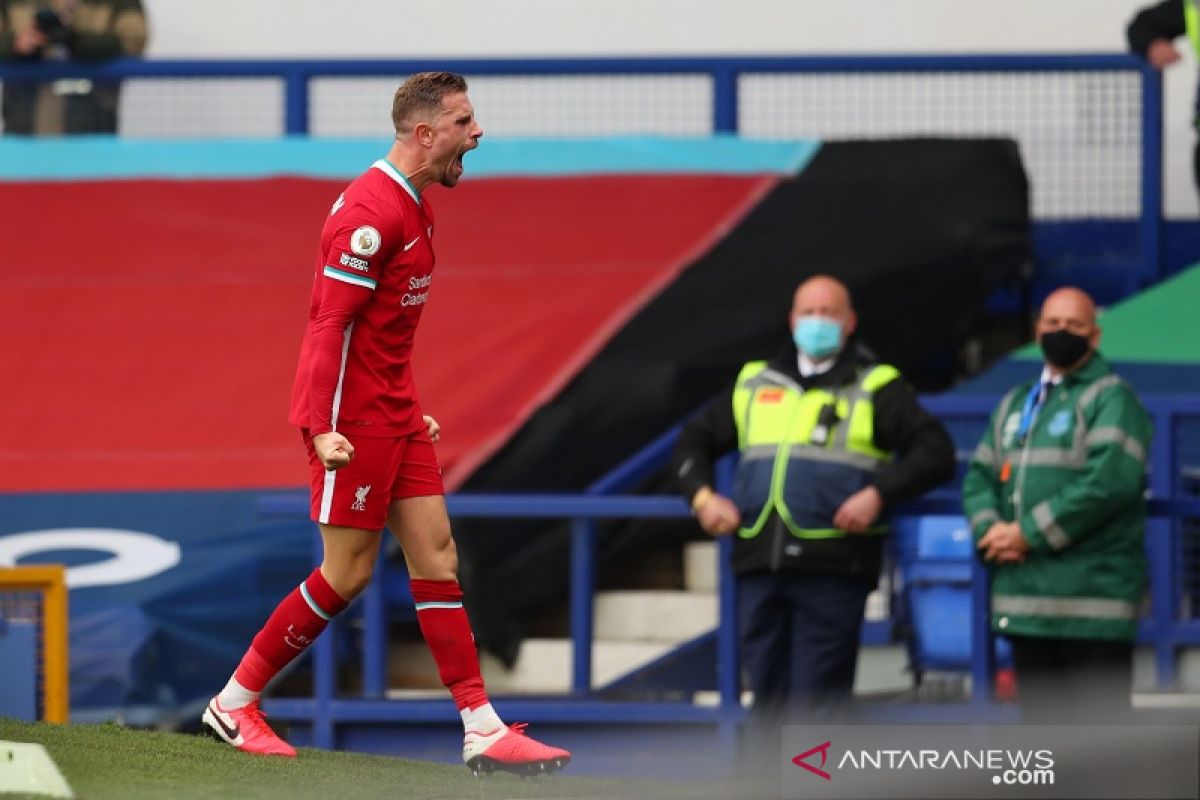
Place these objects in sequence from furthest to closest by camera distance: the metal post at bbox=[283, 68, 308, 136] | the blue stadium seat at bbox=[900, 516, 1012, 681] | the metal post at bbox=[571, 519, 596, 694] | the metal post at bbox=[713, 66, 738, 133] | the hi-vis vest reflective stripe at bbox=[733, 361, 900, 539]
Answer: the metal post at bbox=[283, 68, 308, 136], the metal post at bbox=[713, 66, 738, 133], the metal post at bbox=[571, 519, 596, 694], the blue stadium seat at bbox=[900, 516, 1012, 681], the hi-vis vest reflective stripe at bbox=[733, 361, 900, 539]

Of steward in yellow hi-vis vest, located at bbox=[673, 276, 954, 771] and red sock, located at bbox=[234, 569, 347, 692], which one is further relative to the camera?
steward in yellow hi-vis vest, located at bbox=[673, 276, 954, 771]

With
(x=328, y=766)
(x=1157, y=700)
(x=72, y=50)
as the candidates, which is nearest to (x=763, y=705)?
(x=1157, y=700)

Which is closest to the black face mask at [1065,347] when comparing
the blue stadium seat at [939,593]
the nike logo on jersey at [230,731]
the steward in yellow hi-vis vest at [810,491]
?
the steward in yellow hi-vis vest at [810,491]

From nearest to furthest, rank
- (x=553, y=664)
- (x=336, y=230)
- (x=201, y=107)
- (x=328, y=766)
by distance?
(x=336, y=230) → (x=328, y=766) → (x=553, y=664) → (x=201, y=107)

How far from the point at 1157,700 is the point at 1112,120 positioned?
3247mm

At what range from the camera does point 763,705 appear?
7.92 metres

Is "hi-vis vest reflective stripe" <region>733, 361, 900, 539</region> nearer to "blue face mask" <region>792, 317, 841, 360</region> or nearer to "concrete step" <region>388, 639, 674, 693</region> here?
"blue face mask" <region>792, 317, 841, 360</region>

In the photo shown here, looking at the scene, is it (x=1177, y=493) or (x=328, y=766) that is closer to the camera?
(x=328, y=766)

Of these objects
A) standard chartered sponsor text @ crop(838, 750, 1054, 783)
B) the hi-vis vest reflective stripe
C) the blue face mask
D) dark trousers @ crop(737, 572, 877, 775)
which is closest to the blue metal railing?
the blue face mask

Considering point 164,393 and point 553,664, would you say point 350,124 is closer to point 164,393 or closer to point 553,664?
point 164,393

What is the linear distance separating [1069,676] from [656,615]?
7.18ft

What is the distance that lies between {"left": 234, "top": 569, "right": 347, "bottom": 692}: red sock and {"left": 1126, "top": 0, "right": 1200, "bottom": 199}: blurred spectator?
5.35 meters

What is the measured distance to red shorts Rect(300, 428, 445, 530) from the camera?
19.8 ft

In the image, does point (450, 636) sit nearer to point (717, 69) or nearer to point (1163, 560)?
point (1163, 560)
